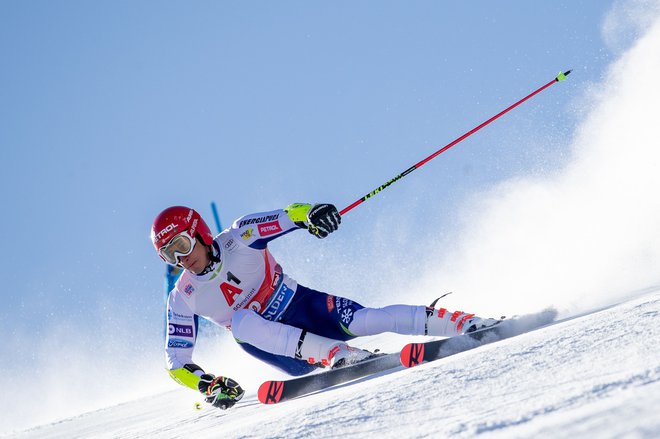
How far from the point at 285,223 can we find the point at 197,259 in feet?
2.25

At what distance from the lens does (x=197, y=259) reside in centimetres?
→ 508

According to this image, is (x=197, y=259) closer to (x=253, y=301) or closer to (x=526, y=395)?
(x=253, y=301)

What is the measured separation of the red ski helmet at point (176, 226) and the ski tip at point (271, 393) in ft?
4.38

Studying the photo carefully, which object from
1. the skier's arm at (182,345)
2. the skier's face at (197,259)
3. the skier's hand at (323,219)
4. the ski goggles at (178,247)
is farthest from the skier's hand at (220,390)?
the skier's hand at (323,219)

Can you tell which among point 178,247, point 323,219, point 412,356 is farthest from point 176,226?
point 412,356

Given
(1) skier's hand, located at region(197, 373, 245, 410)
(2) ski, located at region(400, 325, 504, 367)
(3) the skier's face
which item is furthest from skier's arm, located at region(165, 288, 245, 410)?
(2) ski, located at region(400, 325, 504, 367)

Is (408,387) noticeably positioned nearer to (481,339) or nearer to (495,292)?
(481,339)

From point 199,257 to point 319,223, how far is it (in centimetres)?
93

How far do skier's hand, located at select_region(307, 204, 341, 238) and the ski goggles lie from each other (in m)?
0.88

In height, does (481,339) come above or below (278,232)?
→ below

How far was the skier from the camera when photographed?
468cm

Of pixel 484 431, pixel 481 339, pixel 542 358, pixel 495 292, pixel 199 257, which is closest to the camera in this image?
pixel 484 431

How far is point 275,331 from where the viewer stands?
464cm

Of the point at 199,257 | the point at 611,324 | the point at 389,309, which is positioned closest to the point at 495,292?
the point at 389,309
